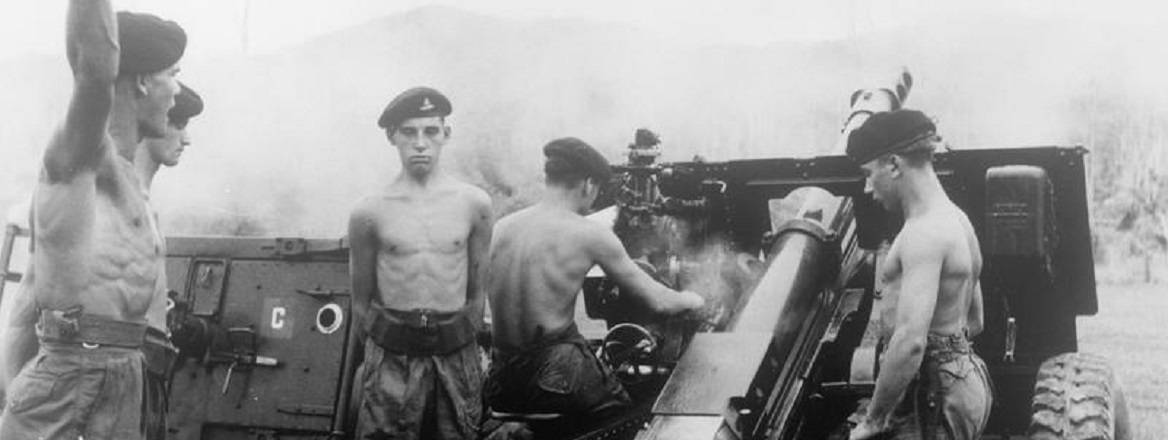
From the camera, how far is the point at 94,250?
3475 millimetres

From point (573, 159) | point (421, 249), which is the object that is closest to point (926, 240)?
point (573, 159)

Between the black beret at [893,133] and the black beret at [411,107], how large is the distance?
147 centimetres

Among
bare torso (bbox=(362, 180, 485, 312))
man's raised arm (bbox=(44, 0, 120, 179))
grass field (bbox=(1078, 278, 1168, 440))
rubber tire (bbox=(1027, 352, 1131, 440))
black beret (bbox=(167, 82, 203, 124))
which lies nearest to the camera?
man's raised arm (bbox=(44, 0, 120, 179))

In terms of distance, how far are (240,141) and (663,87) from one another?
45.4 ft

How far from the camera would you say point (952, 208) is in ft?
15.3

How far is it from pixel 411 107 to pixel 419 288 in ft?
2.11

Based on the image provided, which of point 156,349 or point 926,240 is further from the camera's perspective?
point 926,240

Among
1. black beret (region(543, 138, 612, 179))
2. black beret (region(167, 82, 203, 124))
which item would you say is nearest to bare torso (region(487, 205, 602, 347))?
black beret (region(543, 138, 612, 179))

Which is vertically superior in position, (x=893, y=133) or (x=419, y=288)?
(x=893, y=133)

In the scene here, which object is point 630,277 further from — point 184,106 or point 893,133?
point 184,106

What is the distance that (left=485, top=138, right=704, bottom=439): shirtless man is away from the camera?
5074 mm

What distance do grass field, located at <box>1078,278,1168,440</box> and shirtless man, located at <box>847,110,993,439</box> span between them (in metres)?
6.50

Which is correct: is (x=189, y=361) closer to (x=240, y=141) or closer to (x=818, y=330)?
(x=818, y=330)

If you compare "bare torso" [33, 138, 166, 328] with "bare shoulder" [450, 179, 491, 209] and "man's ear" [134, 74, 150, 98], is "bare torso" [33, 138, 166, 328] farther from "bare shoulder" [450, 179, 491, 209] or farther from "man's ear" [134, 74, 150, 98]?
"bare shoulder" [450, 179, 491, 209]
